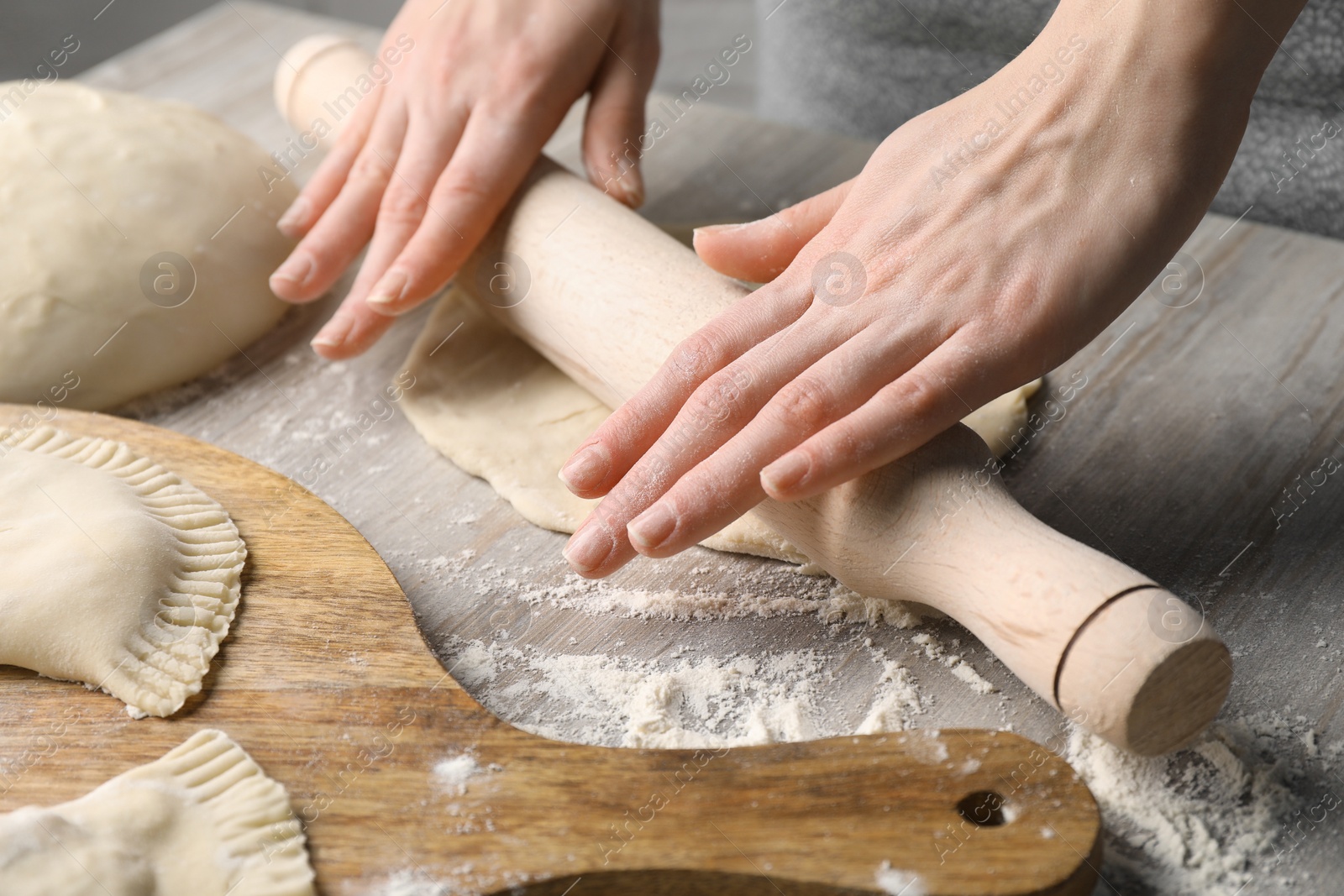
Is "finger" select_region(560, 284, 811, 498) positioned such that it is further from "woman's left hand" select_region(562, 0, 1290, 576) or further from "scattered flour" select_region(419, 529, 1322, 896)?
"scattered flour" select_region(419, 529, 1322, 896)

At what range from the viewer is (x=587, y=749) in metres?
1.18

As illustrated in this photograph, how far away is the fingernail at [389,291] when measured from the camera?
5.82 ft

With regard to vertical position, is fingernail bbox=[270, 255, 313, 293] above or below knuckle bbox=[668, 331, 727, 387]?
below

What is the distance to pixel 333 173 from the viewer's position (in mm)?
1966

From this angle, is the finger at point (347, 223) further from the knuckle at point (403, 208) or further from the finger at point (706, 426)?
the finger at point (706, 426)

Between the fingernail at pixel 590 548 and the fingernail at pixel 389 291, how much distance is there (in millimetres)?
697

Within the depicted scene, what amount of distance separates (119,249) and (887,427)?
141cm

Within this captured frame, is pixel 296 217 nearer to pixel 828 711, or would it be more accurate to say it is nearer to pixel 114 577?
pixel 114 577

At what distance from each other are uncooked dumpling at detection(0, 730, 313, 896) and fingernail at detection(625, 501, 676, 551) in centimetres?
49

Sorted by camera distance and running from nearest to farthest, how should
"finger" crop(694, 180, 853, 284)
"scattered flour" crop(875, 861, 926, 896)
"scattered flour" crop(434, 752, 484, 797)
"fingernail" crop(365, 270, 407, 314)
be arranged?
"scattered flour" crop(875, 861, 926, 896), "scattered flour" crop(434, 752, 484, 797), "finger" crop(694, 180, 853, 284), "fingernail" crop(365, 270, 407, 314)

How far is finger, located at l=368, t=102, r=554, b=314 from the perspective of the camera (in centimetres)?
179

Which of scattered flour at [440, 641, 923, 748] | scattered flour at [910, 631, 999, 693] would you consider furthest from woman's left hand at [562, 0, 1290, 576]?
scattered flour at [910, 631, 999, 693]

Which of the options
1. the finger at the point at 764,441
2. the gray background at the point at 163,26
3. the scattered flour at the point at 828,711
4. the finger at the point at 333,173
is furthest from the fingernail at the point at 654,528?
the gray background at the point at 163,26

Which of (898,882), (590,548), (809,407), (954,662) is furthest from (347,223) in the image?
(898,882)
